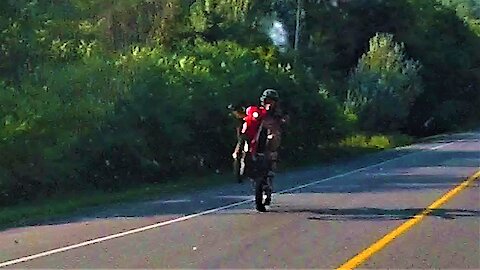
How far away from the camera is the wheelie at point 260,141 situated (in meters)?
16.5

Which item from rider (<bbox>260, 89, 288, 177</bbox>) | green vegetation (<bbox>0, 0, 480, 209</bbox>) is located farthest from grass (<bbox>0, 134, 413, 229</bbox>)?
rider (<bbox>260, 89, 288, 177</bbox>)

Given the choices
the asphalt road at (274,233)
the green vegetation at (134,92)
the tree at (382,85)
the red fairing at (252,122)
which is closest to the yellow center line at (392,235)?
the asphalt road at (274,233)

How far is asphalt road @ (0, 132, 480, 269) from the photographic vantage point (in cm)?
1148

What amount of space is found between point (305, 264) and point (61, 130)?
1249 centimetres

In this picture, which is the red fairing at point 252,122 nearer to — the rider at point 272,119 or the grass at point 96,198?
the rider at point 272,119

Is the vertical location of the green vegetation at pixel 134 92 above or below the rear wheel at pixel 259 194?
above

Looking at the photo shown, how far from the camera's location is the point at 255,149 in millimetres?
16688

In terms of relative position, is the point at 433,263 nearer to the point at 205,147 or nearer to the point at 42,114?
the point at 42,114

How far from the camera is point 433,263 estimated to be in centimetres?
1134

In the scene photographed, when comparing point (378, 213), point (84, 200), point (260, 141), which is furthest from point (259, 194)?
point (84, 200)

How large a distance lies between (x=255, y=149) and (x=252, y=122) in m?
0.52

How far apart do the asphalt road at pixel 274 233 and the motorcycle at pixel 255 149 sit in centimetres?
67

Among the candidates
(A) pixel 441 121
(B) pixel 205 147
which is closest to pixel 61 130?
(B) pixel 205 147

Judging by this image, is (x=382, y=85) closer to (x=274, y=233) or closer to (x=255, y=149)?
(x=255, y=149)
